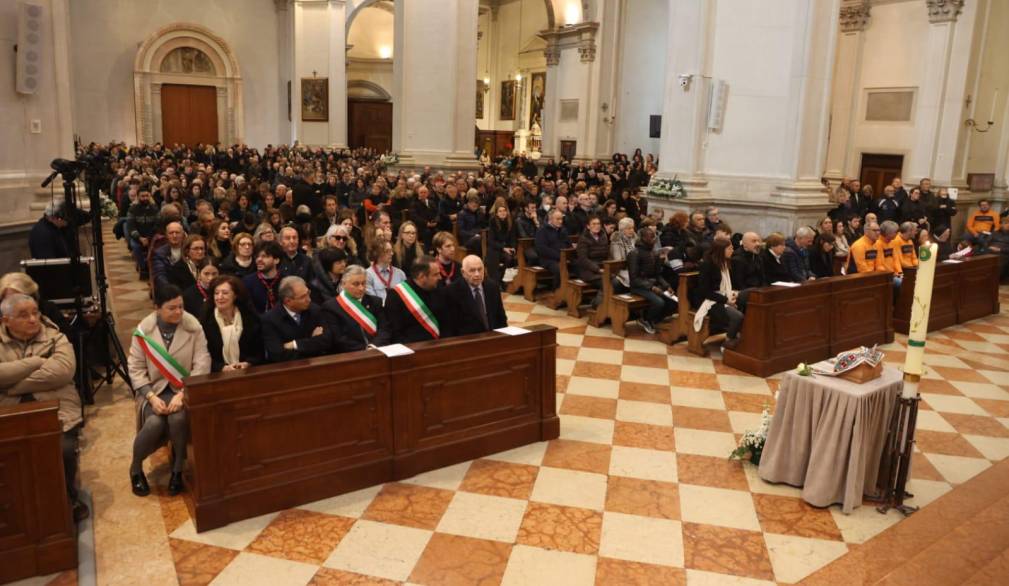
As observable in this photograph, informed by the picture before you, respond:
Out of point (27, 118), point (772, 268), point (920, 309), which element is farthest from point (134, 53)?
point (920, 309)

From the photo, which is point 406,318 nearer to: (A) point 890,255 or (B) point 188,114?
(A) point 890,255

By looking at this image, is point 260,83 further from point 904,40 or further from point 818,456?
point 818,456

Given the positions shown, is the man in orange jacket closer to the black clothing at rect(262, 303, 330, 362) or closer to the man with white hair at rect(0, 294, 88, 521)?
the black clothing at rect(262, 303, 330, 362)

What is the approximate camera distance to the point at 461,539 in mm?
4316

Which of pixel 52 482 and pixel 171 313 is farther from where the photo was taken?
pixel 171 313

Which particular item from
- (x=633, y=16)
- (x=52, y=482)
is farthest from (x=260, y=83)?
(x=52, y=482)

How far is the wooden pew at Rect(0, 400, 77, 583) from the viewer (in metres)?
3.65

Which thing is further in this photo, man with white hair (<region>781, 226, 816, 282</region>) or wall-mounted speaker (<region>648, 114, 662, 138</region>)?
wall-mounted speaker (<region>648, 114, 662, 138</region>)

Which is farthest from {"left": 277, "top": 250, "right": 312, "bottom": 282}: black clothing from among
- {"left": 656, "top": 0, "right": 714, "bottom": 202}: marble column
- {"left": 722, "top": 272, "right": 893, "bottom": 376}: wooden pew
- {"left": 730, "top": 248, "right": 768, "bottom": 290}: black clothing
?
{"left": 656, "top": 0, "right": 714, "bottom": 202}: marble column

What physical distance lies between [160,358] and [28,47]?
4.77 meters

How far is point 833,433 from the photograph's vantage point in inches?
186

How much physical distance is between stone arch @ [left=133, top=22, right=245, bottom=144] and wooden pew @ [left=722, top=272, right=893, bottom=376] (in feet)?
83.1

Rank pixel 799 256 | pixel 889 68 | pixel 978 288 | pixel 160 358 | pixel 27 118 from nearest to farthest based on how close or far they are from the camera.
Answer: pixel 160 358 < pixel 27 118 < pixel 799 256 < pixel 978 288 < pixel 889 68

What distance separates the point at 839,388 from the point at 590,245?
5267 millimetres
